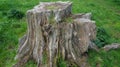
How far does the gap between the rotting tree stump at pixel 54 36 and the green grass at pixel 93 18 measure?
0.58 metres

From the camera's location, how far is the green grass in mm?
11992

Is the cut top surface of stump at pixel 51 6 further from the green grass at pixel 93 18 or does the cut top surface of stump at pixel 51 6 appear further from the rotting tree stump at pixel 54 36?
the green grass at pixel 93 18

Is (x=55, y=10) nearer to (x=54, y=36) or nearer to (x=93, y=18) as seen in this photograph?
(x=54, y=36)

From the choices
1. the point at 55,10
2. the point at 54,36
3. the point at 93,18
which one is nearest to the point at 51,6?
the point at 55,10

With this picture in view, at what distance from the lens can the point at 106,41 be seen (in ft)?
47.9

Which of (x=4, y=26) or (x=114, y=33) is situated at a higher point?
(x=4, y=26)

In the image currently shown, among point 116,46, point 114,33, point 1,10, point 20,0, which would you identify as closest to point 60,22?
point 116,46

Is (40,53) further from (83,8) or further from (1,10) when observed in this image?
(83,8)

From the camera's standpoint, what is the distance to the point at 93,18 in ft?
58.9

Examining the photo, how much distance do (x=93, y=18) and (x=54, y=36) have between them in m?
7.90

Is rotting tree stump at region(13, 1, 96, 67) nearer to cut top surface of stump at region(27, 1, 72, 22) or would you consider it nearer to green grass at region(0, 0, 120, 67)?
cut top surface of stump at region(27, 1, 72, 22)

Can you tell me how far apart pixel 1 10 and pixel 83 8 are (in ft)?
17.6

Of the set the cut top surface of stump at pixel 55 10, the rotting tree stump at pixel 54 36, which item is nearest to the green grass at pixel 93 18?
the rotting tree stump at pixel 54 36

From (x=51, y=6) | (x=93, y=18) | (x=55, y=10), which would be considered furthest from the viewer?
(x=93, y=18)
